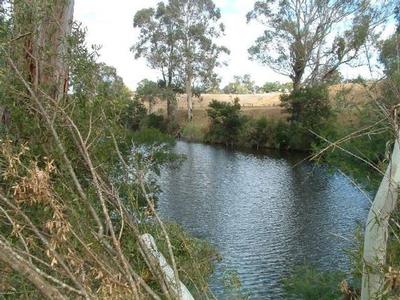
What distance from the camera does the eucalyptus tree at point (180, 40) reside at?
3391cm

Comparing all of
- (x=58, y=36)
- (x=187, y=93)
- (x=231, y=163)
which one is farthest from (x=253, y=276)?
(x=187, y=93)

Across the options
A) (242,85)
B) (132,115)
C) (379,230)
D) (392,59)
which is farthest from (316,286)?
(242,85)

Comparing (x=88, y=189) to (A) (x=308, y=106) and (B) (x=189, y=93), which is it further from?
(B) (x=189, y=93)

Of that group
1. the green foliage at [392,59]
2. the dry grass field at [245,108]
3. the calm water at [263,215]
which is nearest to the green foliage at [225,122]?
the dry grass field at [245,108]

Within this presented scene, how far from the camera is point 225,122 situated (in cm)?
3127

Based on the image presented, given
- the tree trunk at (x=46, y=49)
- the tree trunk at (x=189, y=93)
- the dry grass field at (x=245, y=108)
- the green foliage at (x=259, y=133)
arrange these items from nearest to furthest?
the tree trunk at (x=46, y=49) → the green foliage at (x=259, y=133) → the dry grass field at (x=245, y=108) → the tree trunk at (x=189, y=93)

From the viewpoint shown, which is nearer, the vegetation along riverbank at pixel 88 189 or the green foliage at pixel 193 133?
the vegetation along riverbank at pixel 88 189

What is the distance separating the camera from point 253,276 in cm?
848

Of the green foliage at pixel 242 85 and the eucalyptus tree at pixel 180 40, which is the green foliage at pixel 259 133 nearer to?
the eucalyptus tree at pixel 180 40

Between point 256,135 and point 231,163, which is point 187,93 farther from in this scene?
point 231,163

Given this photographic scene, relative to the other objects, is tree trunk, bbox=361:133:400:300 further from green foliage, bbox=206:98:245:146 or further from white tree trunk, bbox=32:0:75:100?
green foliage, bbox=206:98:245:146

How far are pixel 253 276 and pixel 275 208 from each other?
5.15 metres

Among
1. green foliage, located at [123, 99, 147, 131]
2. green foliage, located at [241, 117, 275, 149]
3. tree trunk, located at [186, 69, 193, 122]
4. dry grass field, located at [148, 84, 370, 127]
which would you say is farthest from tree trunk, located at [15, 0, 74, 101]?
tree trunk, located at [186, 69, 193, 122]

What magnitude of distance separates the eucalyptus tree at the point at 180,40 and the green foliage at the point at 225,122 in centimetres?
510
